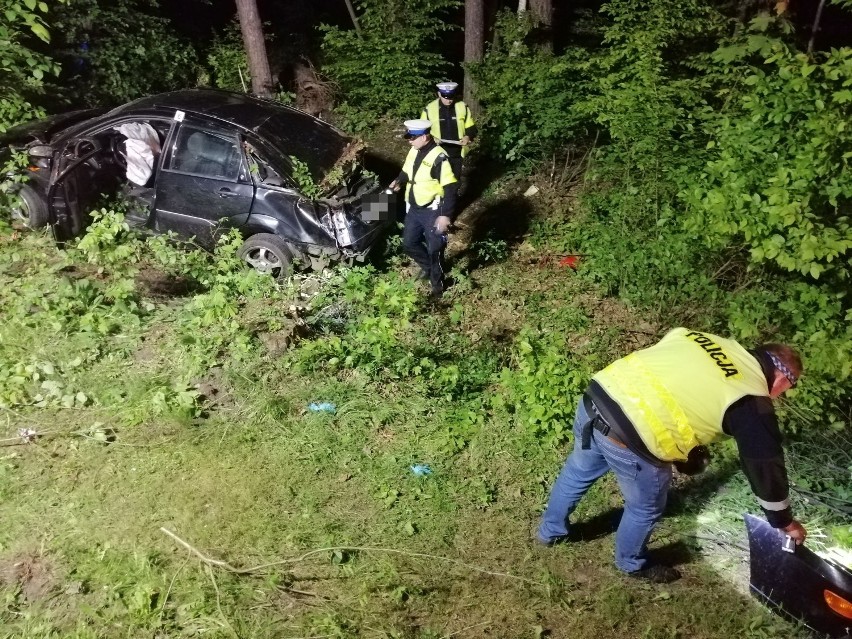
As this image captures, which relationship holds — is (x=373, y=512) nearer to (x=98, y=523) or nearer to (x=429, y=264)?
(x=98, y=523)

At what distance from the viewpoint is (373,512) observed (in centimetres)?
400

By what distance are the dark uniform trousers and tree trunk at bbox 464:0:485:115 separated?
133 inches

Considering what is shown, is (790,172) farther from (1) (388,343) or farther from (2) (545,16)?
(2) (545,16)

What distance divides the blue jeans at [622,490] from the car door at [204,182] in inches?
157

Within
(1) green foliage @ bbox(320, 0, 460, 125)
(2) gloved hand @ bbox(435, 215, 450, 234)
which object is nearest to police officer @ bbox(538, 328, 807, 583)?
(2) gloved hand @ bbox(435, 215, 450, 234)

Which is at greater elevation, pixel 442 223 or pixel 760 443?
pixel 760 443

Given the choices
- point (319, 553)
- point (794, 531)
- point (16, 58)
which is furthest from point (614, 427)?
point (16, 58)

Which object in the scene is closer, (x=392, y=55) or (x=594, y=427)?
(x=594, y=427)

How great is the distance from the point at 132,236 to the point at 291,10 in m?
6.86

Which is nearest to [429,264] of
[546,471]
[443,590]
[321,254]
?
[321,254]

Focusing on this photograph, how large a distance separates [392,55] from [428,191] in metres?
4.28

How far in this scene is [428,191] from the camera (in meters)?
5.84

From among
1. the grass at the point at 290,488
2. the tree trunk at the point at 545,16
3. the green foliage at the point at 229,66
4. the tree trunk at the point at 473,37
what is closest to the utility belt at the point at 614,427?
the grass at the point at 290,488

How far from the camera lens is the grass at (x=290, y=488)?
339 centimetres
